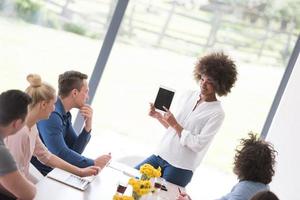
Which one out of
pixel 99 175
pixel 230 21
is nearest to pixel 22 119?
pixel 99 175

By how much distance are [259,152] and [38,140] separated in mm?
1267

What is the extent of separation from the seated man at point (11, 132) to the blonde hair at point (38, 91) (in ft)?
1.35

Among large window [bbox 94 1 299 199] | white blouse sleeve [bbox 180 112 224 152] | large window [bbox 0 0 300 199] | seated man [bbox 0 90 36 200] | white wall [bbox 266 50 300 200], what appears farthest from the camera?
large window [bbox 94 1 299 199]

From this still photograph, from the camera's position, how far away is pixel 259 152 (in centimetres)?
275

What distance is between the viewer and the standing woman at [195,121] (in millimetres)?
3316

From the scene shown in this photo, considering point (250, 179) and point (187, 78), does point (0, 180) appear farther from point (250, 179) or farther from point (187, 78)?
point (187, 78)

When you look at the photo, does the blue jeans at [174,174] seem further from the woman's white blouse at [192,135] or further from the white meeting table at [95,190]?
the white meeting table at [95,190]

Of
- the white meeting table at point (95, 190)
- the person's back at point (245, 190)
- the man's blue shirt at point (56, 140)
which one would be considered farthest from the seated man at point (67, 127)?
the person's back at point (245, 190)

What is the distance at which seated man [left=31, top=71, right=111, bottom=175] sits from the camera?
2.88 m

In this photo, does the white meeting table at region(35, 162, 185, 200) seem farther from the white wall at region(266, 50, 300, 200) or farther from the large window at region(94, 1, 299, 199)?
the large window at region(94, 1, 299, 199)

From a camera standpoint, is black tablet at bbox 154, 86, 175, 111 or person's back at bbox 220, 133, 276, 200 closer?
person's back at bbox 220, 133, 276, 200

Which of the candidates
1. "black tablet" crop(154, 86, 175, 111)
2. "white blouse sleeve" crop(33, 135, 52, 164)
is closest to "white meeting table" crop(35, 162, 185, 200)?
"white blouse sleeve" crop(33, 135, 52, 164)

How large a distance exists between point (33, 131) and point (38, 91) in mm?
225

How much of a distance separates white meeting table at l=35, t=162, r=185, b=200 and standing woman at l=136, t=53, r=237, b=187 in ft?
1.36
